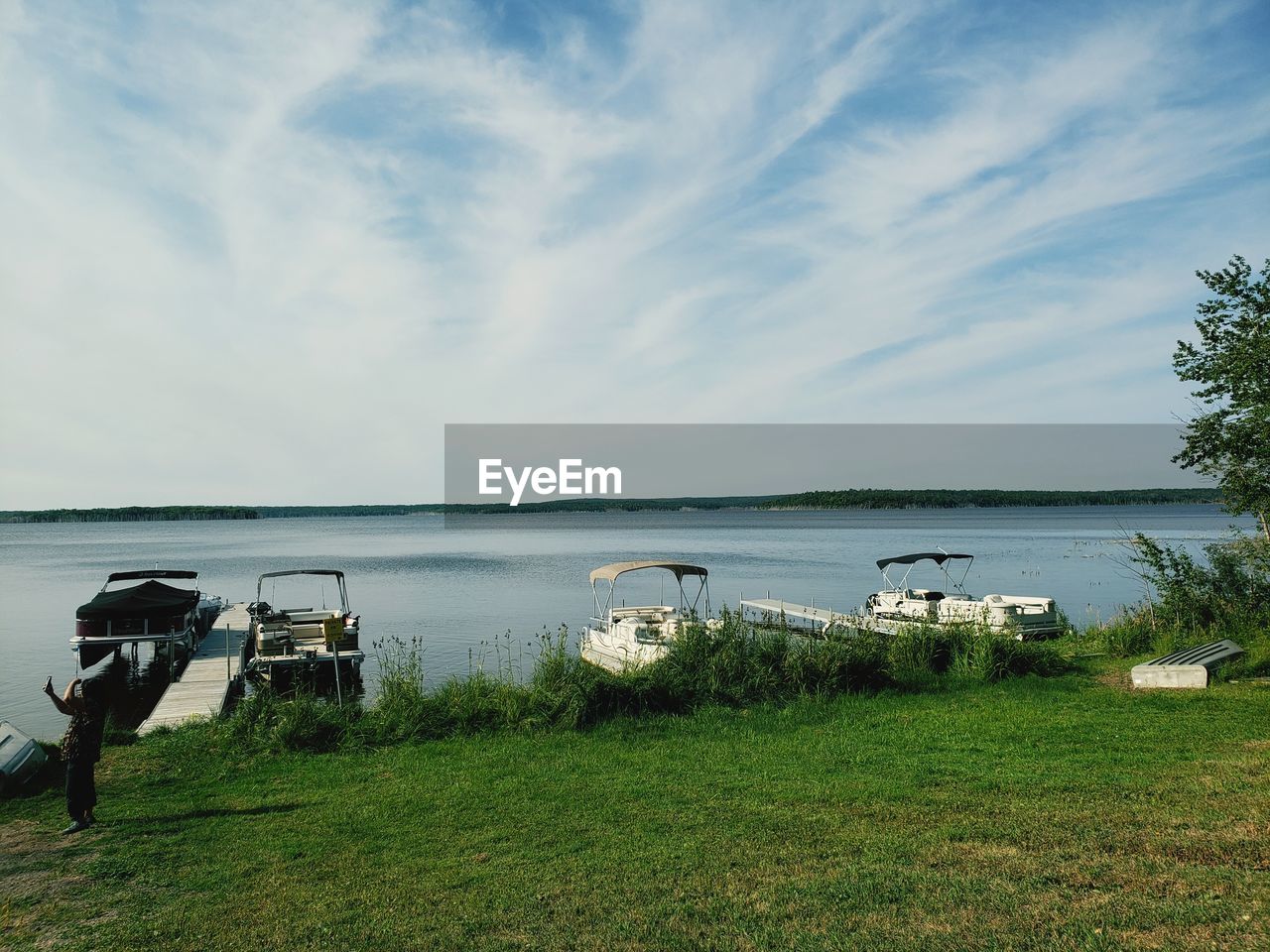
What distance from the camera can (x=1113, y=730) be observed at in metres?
11.4

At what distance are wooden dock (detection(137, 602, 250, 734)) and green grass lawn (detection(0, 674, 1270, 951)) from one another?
4394 millimetres

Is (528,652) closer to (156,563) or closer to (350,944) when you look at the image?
(350,944)

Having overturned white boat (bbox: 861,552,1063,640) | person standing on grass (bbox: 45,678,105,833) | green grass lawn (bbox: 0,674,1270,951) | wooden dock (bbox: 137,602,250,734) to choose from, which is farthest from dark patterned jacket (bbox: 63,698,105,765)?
overturned white boat (bbox: 861,552,1063,640)

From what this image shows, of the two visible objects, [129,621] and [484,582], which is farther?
[484,582]

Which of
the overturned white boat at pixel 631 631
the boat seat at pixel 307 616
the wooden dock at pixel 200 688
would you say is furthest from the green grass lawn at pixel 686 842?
the boat seat at pixel 307 616

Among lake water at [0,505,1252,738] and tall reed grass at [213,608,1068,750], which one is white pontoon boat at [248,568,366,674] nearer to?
lake water at [0,505,1252,738]

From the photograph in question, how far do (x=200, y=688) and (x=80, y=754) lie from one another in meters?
12.1

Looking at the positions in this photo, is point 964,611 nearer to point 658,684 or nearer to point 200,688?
point 658,684

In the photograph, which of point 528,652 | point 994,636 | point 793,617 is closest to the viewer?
point 994,636

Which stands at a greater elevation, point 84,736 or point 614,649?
point 84,736

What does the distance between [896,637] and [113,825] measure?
13.9 meters

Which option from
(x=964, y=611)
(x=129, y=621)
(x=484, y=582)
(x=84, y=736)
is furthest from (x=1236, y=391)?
(x=484, y=582)

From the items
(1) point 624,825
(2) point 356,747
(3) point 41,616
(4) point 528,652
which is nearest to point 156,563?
(3) point 41,616

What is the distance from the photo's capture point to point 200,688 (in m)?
20.0
